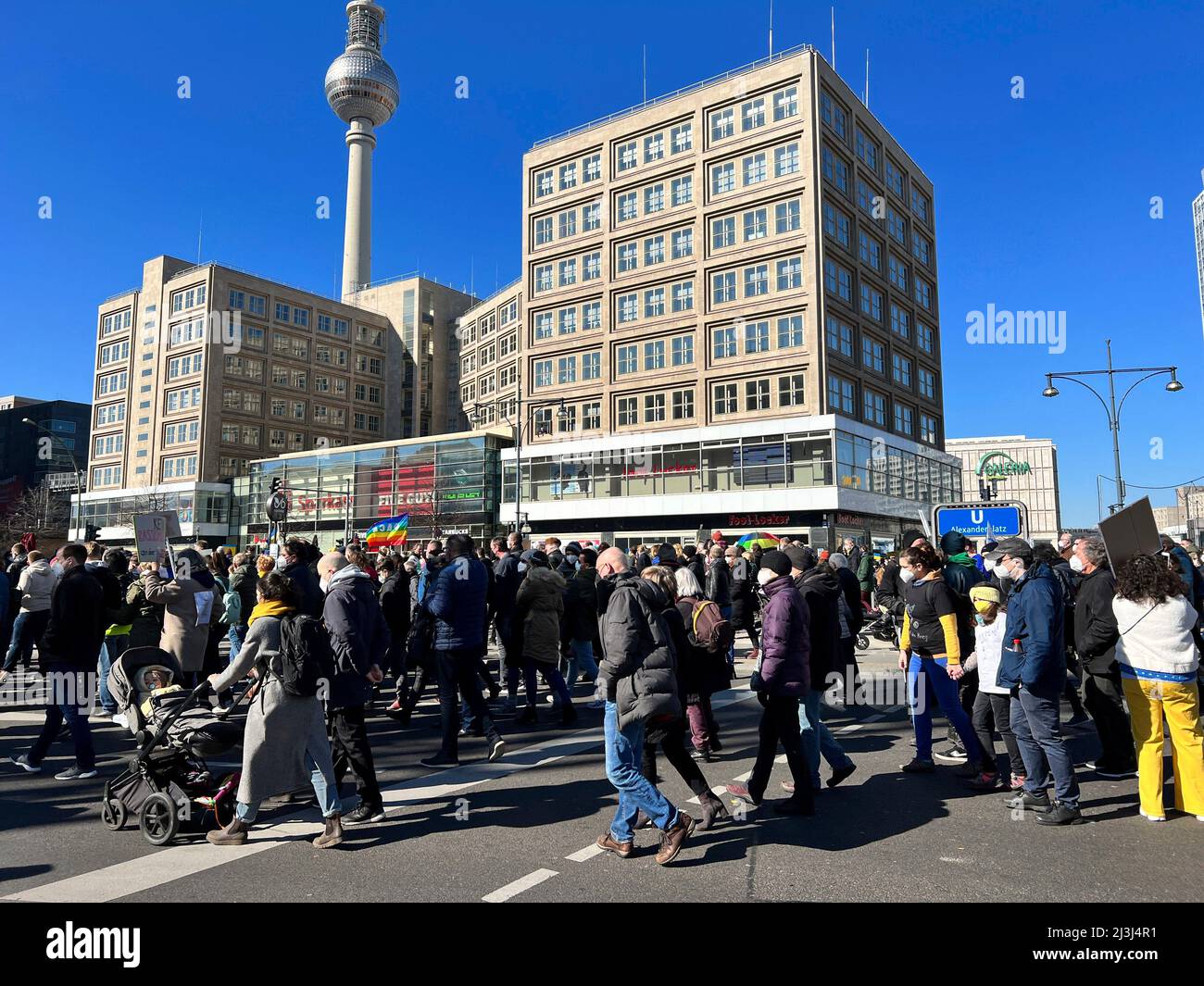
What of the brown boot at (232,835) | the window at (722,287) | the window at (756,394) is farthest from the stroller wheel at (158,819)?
the window at (722,287)

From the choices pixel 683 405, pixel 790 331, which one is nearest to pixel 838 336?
pixel 790 331

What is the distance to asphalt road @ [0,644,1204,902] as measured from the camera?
4.42 m

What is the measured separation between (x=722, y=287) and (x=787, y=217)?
498 centimetres

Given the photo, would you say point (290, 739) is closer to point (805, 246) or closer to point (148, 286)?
point (805, 246)

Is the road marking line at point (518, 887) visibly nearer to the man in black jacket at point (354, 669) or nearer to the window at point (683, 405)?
the man in black jacket at point (354, 669)

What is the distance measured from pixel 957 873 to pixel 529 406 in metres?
48.7

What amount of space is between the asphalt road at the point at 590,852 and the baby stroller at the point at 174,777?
0.16 meters

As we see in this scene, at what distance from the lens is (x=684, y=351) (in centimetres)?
4559

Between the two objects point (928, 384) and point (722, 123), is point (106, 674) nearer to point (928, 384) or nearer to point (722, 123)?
point (722, 123)

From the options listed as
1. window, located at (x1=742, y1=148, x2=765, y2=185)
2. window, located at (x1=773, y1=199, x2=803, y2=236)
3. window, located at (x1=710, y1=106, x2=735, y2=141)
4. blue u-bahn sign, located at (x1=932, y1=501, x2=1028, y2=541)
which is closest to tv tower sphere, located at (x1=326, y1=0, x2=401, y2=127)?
window, located at (x1=710, y1=106, x2=735, y2=141)

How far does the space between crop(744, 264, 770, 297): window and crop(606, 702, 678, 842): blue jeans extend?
41059mm

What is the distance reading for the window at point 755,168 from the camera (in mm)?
43906

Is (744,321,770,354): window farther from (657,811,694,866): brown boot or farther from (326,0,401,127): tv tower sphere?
(326,0,401,127): tv tower sphere

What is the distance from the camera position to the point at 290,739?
17.4ft
